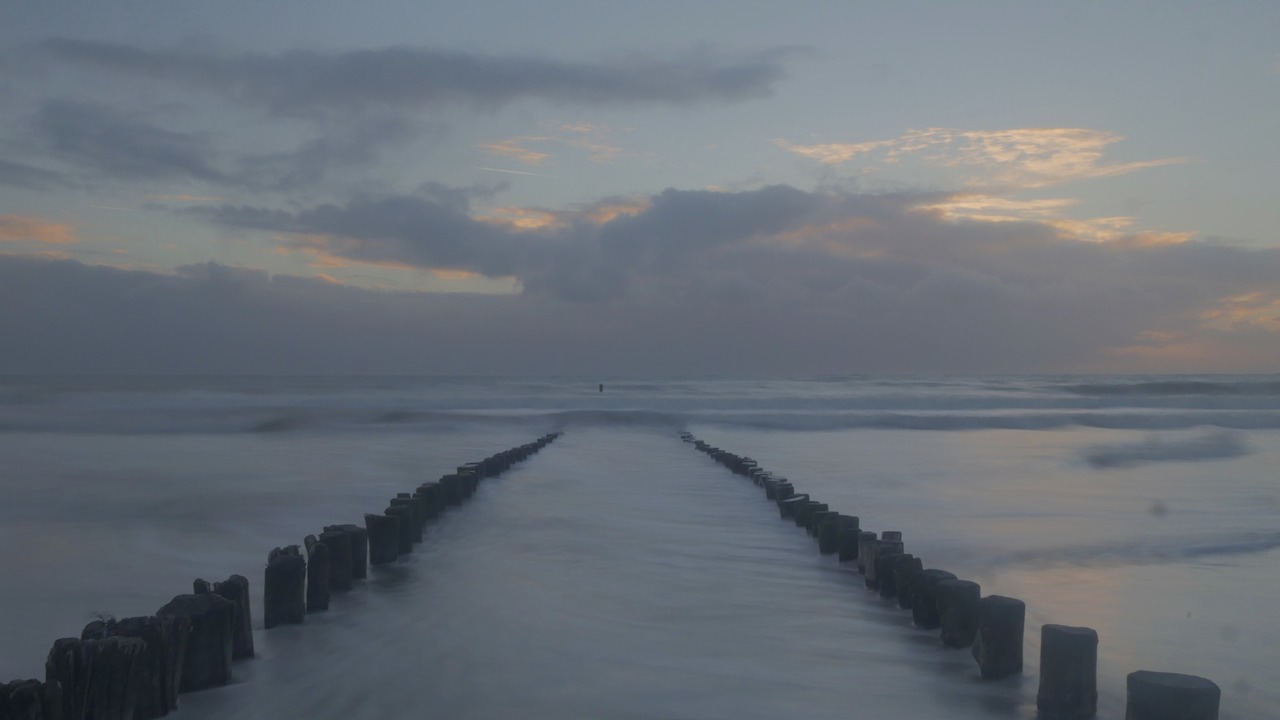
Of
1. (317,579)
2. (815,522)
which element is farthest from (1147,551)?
(317,579)

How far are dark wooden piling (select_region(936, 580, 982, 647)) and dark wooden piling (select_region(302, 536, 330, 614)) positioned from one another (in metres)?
3.58

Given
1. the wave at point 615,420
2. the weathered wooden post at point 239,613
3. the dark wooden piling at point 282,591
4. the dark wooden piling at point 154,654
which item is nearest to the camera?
the dark wooden piling at point 154,654

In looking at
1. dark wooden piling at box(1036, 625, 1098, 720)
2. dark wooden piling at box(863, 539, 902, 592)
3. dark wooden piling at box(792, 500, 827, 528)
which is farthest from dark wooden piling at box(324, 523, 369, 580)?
dark wooden piling at box(1036, 625, 1098, 720)

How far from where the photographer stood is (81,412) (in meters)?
39.8

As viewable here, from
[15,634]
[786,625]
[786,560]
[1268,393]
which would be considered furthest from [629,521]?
[1268,393]

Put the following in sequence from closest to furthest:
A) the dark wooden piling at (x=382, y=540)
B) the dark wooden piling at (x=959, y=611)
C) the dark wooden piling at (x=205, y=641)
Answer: the dark wooden piling at (x=205, y=641), the dark wooden piling at (x=959, y=611), the dark wooden piling at (x=382, y=540)

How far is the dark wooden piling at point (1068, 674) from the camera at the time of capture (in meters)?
4.04

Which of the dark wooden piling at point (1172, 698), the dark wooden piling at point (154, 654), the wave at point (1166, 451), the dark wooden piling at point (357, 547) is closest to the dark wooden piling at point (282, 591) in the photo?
the dark wooden piling at point (357, 547)

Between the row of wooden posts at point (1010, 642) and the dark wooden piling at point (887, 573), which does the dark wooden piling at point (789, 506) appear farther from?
the dark wooden piling at point (887, 573)

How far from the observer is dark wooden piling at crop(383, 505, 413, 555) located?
7691 mm

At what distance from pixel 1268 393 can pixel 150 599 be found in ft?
223

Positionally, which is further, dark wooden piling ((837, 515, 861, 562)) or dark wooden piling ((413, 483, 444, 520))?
dark wooden piling ((413, 483, 444, 520))

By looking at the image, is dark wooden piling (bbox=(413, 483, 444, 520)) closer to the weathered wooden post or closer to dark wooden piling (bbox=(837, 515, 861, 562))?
dark wooden piling (bbox=(837, 515, 861, 562))

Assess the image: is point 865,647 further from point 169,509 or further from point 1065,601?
point 169,509
